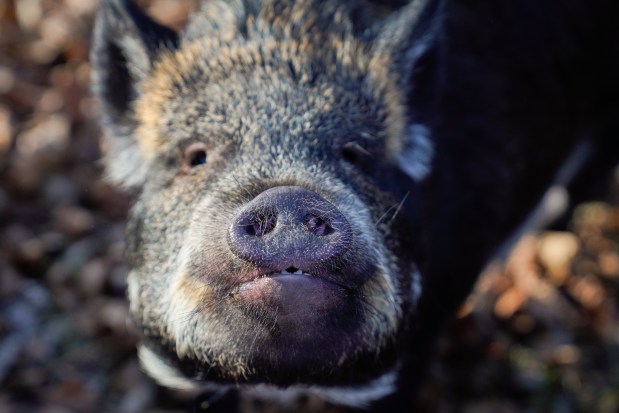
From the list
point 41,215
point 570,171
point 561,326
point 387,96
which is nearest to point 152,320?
point 387,96

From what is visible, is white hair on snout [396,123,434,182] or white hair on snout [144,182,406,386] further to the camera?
white hair on snout [396,123,434,182]

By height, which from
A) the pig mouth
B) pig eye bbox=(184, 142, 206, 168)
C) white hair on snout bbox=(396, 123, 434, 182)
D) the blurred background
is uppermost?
pig eye bbox=(184, 142, 206, 168)

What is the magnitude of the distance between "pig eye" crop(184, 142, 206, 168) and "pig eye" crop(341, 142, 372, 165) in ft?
1.34

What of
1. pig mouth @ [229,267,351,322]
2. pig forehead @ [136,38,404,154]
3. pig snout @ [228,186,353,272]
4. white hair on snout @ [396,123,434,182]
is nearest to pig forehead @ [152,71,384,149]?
pig forehead @ [136,38,404,154]

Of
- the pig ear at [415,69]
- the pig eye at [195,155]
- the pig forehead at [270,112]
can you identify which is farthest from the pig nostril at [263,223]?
the pig ear at [415,69]

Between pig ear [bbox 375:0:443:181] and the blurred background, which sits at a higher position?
pig ear [bbox 375:0:443:181]

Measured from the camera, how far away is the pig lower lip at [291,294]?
2002mm

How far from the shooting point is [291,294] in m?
2.01

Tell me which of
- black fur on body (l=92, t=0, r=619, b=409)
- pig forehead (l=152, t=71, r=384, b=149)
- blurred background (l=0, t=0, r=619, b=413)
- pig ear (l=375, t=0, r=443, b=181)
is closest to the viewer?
black fur on body (l=92, t=0, r=619, b=409)

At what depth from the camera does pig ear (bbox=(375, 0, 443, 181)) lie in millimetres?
2654

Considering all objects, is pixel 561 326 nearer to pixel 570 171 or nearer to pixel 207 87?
pixel 570 171

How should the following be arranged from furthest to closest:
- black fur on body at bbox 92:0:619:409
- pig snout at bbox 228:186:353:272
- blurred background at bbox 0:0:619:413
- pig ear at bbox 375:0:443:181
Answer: blurred background at bbox 0:0:619:413 → pig ear at bbox 375:0:443:181 → black fur on body at bbox 92:0:619:409 → pig snout at bbox 228:186:353:272

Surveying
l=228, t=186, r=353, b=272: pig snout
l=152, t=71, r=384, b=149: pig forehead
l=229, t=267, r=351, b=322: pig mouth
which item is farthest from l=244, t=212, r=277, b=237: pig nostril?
l=152, t=71, r=384, b=149: pig forehead

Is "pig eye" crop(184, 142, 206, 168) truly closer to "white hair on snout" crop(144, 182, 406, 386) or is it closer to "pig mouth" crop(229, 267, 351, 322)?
"white hair on snout" crop(144, 182, 406, 386)
